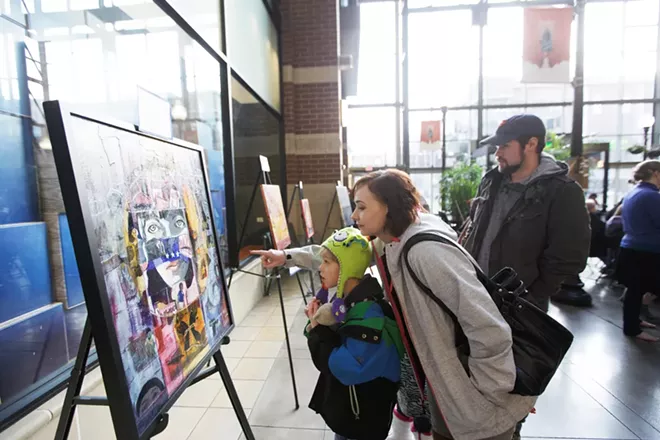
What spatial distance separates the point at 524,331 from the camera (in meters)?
1.15

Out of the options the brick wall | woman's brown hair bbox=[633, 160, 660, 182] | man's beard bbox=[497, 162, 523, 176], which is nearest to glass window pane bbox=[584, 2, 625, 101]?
the brick wall

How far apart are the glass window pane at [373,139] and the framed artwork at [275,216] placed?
345 inches

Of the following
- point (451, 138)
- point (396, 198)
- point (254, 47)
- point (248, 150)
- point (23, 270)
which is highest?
point (254, 47)

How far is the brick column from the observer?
6422mm

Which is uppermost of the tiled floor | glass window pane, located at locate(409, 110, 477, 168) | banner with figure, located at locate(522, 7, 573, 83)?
banner with figure, located at locate(522, 7, 573, 83)

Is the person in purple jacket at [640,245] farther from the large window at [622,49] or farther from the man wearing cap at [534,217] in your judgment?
the large window at [622,49]

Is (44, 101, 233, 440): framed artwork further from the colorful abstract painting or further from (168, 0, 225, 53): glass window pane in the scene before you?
(168, 0, 225, 53): glass window pane

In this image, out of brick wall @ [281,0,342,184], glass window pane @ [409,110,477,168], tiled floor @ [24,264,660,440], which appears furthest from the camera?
glass window pane @ [409,110,477,168]

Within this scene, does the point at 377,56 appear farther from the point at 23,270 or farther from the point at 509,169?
the point at 23,270

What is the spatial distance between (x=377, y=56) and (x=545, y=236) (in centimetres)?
1100

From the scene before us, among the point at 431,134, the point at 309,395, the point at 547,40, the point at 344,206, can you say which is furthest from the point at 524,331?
the point at 431,134

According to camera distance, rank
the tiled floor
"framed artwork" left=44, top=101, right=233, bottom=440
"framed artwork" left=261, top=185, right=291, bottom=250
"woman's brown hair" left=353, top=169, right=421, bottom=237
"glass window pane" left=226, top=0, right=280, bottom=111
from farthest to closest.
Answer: "glass window pane" left=226, top=0, right=280, bottom=111, "framed artwork" left=261, top=185, right=291, bottom=250, the tiled floor, "woman's brown hair" left=353, top=169, right=421, bottom=237, "framed artwork" left=44, top=101, right=233, bottom=440

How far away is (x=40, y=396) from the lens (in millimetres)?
1462

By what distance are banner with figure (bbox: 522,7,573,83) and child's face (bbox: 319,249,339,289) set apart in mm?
7606
